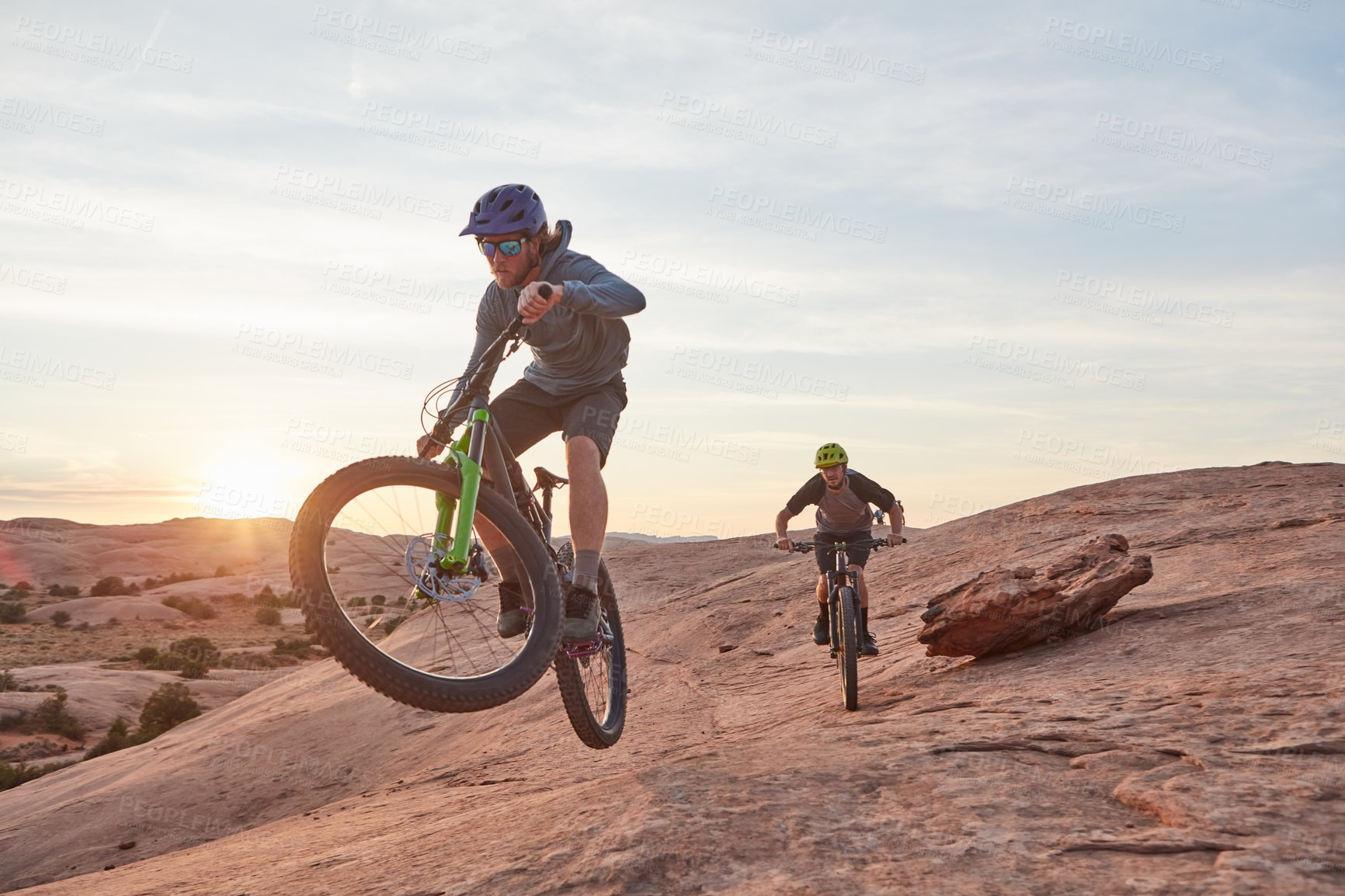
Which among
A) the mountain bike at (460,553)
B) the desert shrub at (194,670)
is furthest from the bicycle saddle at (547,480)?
the desert shrub at (194,670)

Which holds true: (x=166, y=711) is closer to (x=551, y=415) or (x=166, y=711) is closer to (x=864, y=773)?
(x=551, y=415)

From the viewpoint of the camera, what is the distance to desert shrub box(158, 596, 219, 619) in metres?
55.0

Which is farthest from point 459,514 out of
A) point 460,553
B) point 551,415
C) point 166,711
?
point 166,711

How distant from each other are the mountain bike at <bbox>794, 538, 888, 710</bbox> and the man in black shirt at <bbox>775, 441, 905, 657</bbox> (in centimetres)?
8

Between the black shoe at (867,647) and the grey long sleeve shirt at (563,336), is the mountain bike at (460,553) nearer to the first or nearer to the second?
the grey long sleeve shirt at (563,336)

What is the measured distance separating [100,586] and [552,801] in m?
68.0

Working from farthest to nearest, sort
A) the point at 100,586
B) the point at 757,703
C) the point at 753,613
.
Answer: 1. the point at 100,586
2. the point at 753,613
3. the point at 757,703

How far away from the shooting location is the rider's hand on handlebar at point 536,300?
4.32 meters

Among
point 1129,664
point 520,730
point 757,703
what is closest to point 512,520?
point 1129,664

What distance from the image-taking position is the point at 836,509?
366 inches

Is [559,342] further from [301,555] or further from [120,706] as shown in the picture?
[120,706]

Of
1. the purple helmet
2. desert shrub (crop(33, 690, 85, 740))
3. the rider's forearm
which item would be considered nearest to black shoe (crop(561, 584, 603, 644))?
the rider's forearm

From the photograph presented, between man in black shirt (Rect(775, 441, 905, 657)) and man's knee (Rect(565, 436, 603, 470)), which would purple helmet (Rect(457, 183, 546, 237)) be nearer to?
man's knee (Rect(565, 436, 603, 470))

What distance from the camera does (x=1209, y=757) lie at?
4.17 meters
